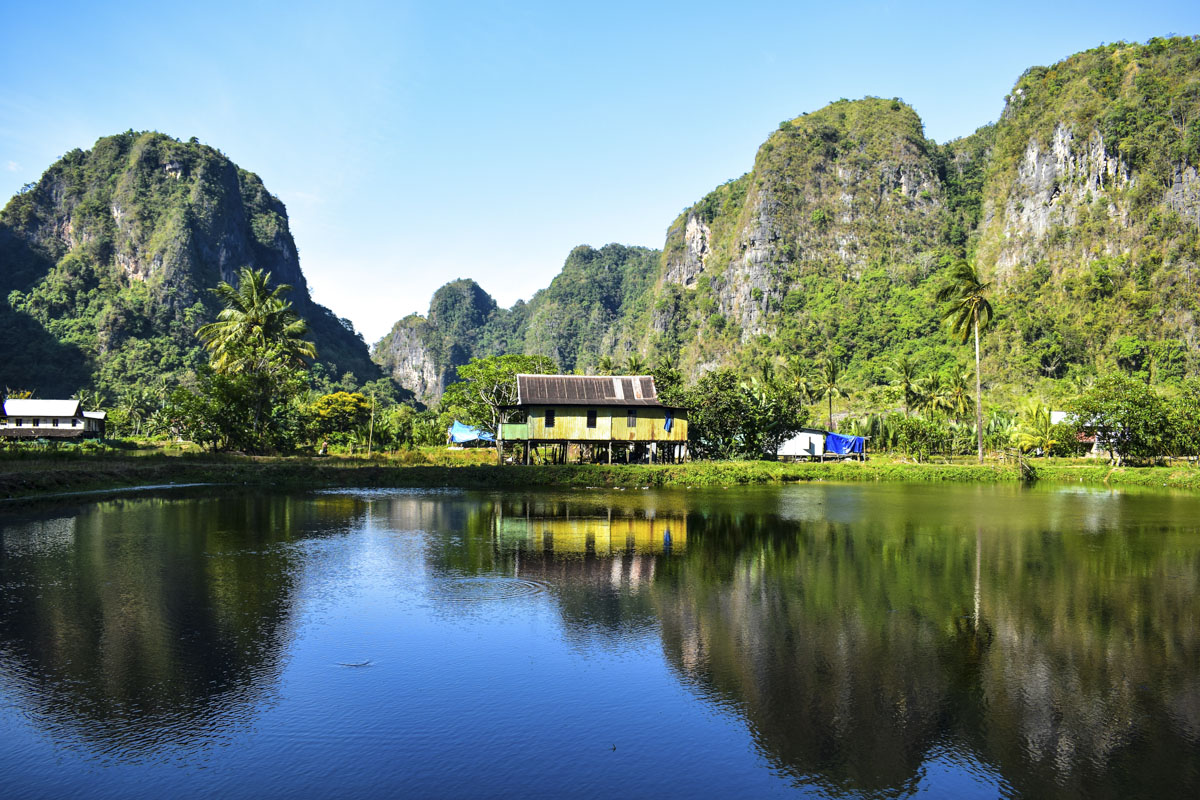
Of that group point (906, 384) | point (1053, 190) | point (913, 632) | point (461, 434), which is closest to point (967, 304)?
point (906, 384)

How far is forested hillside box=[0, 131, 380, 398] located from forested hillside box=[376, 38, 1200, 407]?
87.2 metres

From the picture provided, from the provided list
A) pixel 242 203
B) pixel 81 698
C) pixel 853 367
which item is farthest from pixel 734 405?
pixel 242 203

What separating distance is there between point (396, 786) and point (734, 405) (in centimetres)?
4727

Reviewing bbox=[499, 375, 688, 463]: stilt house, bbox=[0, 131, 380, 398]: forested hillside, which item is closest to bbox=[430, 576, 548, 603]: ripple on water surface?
bbox=[499, 375, 688, 463]: stilt house

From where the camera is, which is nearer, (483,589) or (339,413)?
(483,589)

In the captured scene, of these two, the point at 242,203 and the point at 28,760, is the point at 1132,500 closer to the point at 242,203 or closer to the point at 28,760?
the point at 28,760

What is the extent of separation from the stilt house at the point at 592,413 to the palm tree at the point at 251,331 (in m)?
18.7

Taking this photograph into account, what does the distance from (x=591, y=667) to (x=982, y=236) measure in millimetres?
142821

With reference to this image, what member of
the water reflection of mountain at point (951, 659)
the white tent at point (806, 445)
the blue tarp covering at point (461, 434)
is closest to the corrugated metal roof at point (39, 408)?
the blue tarp covering at point (461, 434)

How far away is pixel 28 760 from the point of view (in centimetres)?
768

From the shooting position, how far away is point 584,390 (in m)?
48.7

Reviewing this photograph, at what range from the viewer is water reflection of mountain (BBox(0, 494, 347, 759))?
348 inches

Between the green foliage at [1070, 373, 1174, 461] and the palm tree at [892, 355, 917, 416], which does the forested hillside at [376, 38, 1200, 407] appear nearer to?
the palm tree at [892, 355, 917, 416]

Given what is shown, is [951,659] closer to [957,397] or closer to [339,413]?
[957,397]
